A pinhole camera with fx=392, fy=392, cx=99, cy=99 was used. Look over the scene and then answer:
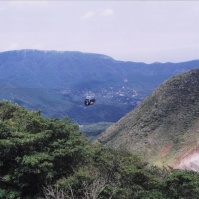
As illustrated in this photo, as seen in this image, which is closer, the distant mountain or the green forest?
the green forest

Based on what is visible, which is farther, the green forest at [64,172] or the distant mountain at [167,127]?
the distant mountain at [167,127]

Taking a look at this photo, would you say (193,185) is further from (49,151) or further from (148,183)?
(49,151)

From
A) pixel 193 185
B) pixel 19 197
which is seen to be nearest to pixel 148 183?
pixel 193 185

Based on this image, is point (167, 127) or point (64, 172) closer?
point (64, 172)

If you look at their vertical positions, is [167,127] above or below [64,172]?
below
